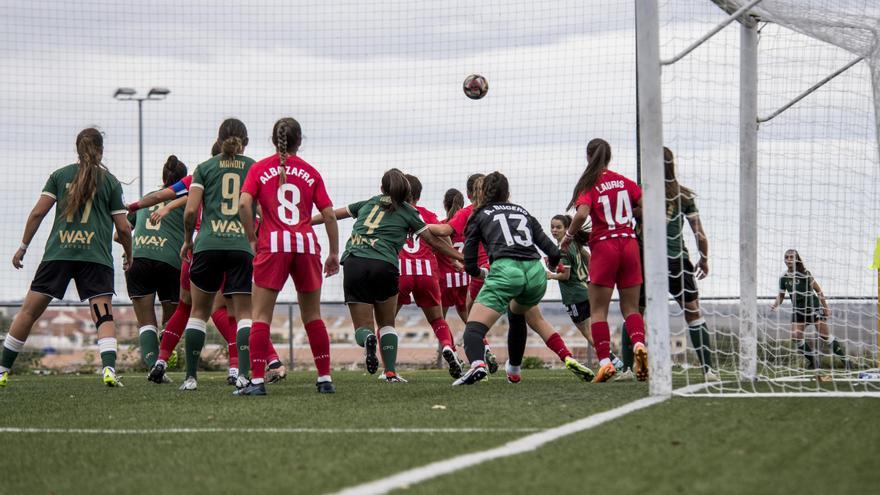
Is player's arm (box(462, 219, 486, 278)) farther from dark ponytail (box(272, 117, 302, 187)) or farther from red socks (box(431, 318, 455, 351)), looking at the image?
red socks (box(431, 318, 455, 351))

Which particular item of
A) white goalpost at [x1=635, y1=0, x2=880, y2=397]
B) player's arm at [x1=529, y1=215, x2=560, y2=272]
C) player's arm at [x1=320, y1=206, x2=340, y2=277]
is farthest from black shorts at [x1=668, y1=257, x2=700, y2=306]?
player's arm at [x1=320, y1=206, x2=340, y2=277]

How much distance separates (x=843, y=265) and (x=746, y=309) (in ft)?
2.69

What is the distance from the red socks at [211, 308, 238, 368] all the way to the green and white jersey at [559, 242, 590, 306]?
3581 mm

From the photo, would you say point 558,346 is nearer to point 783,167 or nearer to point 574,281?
point 783,167

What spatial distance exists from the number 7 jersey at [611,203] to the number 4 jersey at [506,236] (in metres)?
0.51

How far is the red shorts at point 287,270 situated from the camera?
7.88 metres

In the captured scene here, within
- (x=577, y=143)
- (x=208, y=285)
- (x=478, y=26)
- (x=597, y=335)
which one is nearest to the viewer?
(x=208, y=285)

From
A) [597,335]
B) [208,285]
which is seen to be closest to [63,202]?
[208,285]

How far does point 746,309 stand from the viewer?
29.2ft

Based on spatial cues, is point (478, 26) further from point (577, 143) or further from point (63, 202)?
point (63, 202)

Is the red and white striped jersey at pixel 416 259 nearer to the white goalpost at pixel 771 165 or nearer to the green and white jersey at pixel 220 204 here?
the green and white jersey at pixel 220 204

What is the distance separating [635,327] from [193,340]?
11.5 feet

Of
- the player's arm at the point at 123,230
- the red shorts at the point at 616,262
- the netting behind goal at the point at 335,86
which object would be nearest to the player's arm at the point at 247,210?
the player's arm at the point at 123,230

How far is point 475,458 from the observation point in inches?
175
